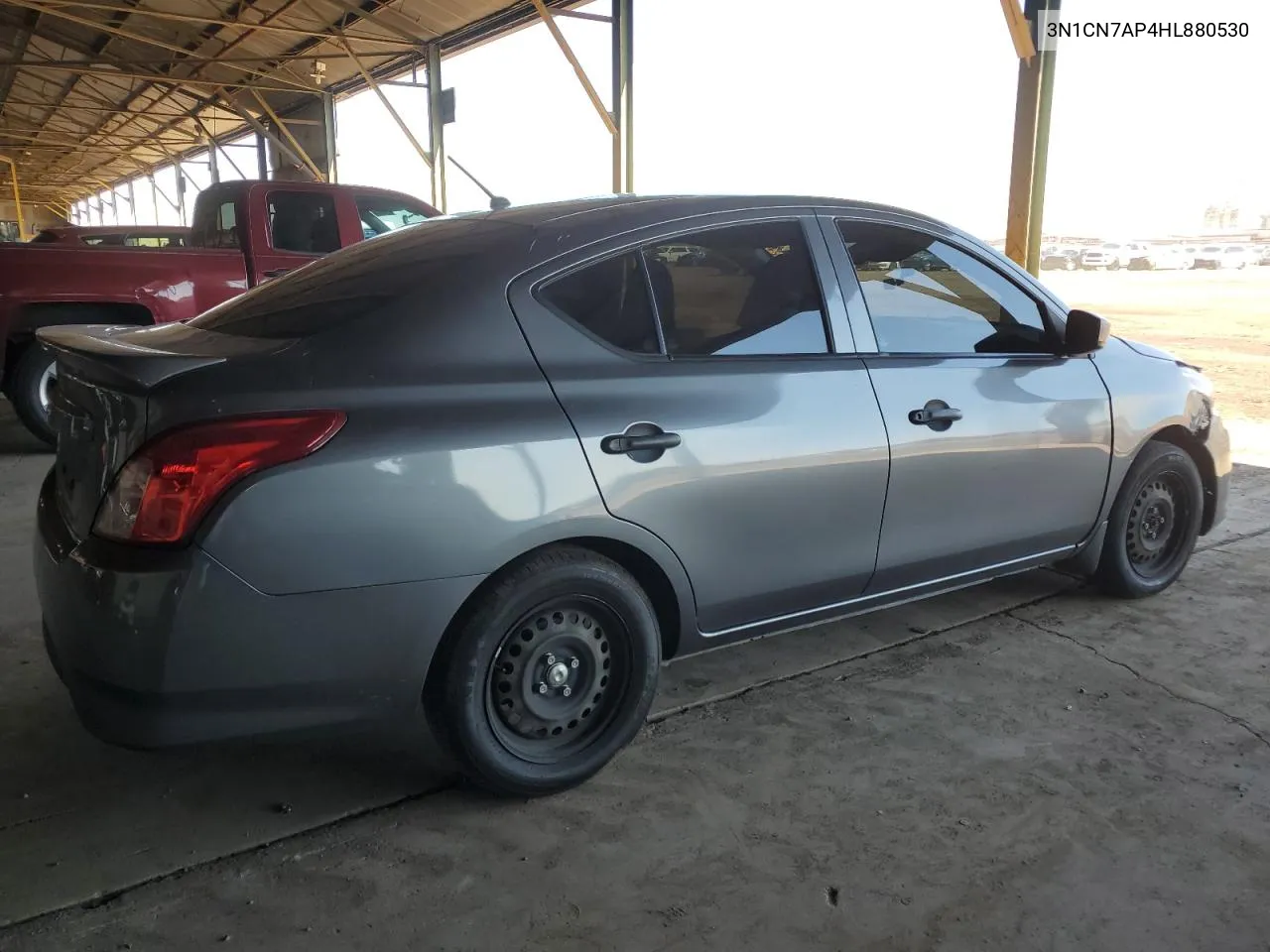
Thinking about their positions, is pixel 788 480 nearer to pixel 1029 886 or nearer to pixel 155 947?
pixel 1029 886

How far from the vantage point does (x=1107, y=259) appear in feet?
96.0

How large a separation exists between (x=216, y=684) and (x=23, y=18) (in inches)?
860

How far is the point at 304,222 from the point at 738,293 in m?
5.38

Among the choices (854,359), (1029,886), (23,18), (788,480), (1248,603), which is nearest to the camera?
(1029,886)

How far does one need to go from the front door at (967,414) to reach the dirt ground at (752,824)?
0.48m

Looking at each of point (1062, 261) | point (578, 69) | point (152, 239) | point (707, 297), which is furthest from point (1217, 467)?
point (1062, 261)

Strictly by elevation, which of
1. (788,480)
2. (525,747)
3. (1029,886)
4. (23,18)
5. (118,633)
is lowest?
(1029,886)

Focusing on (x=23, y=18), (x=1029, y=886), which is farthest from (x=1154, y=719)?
(x=23, y=18)

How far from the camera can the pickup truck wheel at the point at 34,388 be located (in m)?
6.63

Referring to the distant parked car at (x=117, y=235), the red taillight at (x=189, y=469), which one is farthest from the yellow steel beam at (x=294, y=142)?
the red taillight at (x=189, y=469)

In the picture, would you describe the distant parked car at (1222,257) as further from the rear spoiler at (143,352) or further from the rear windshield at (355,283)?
the rear spoiler at (143,352)

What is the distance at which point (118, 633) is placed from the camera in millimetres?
1974

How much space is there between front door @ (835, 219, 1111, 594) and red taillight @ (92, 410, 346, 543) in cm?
175

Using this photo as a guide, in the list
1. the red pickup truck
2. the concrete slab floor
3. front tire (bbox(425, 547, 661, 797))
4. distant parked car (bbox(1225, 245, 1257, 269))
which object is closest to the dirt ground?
the concrete slab floor
